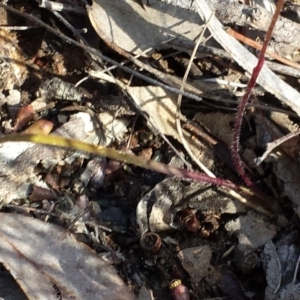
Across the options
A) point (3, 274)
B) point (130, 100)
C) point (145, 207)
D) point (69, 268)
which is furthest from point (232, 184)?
point (3, 274)

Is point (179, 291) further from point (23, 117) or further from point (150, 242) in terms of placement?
point (23, 117)

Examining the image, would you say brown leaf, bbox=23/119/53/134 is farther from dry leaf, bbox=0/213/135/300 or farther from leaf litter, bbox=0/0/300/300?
dry leaf, bbox=0/213/135/300

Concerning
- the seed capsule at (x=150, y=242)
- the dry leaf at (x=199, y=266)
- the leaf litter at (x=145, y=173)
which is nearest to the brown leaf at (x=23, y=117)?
the leaf litter at (x=145, y=173)

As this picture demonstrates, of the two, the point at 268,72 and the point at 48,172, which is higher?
the point at 268,72

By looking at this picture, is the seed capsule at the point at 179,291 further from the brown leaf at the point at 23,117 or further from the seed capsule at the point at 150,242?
the brown leaf at the point at 23,117

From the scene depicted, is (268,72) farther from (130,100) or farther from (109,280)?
(109,280)

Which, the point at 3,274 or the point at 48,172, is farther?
the point at 48,172
